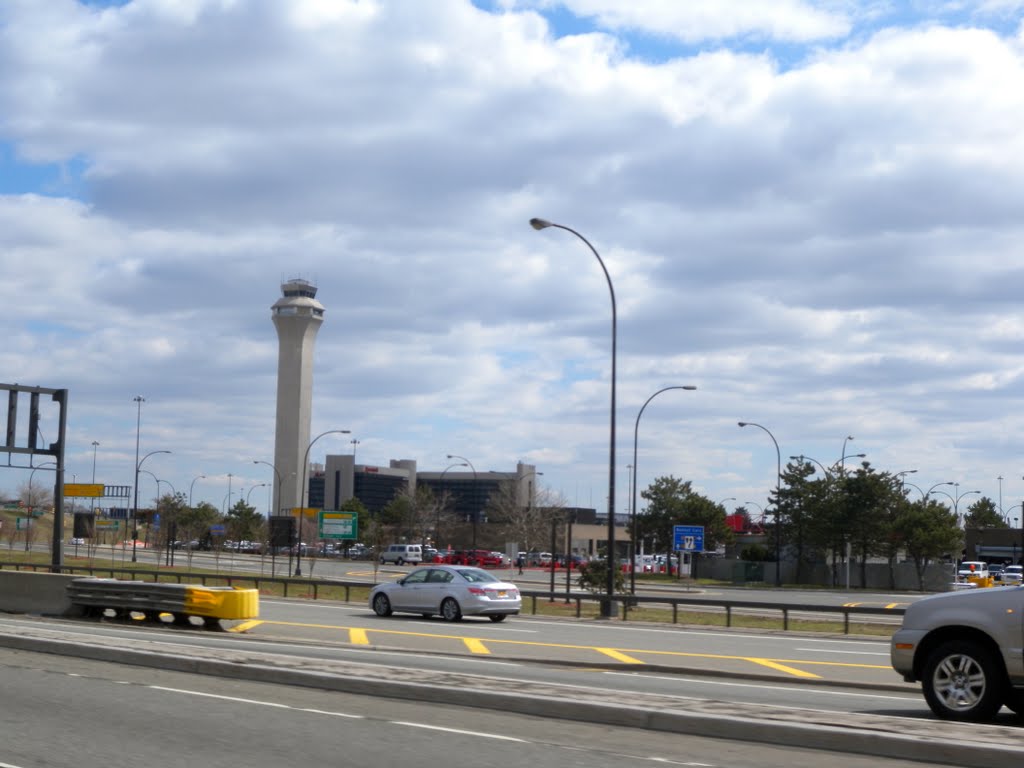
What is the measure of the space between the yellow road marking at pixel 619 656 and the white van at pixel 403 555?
71474 millimetres

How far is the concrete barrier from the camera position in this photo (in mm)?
26219

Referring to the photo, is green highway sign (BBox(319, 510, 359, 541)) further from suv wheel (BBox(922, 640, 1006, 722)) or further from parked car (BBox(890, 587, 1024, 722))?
suv wheel (BBox(922, 640, 1006, 722))

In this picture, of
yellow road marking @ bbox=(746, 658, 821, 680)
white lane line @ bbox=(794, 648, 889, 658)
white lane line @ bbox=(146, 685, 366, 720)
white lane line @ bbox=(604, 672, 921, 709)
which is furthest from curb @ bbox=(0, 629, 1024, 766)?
white lane line @ bbox=(794, 648, 889, 658)

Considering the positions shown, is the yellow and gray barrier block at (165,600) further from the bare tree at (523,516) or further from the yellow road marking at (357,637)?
the bare tree at (523,516)

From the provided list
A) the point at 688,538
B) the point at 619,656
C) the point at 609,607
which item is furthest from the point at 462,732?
the point at 688,538

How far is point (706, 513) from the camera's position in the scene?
90.9 m

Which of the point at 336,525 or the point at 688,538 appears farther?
the point at 336,525

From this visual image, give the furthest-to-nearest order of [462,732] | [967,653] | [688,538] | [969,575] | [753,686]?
[969,575] < [688,538] < [753,686] < [967,653] < [462,732]

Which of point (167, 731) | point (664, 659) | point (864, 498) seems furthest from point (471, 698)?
point (864, 498)

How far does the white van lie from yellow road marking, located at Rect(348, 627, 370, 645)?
67.1 metres

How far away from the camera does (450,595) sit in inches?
1133

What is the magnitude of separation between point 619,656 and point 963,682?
9219 mm

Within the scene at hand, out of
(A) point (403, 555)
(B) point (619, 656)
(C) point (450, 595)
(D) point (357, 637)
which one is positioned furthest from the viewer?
(A) point (403, 555)

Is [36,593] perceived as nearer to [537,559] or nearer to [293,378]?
[537,559]
